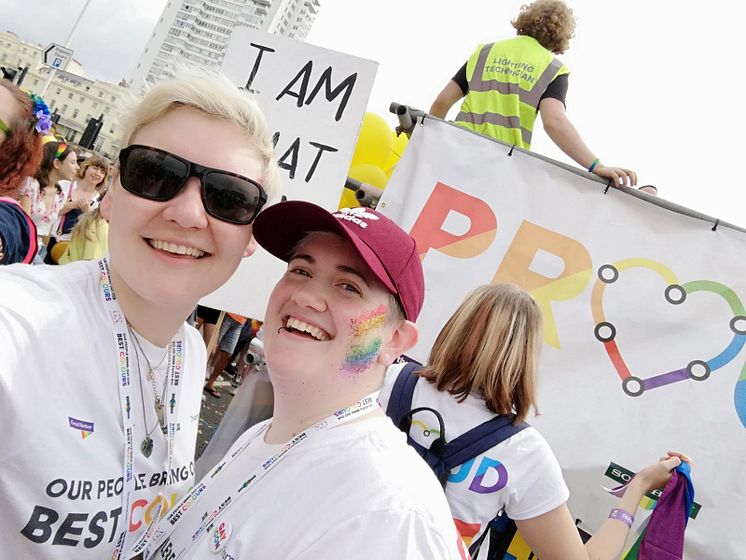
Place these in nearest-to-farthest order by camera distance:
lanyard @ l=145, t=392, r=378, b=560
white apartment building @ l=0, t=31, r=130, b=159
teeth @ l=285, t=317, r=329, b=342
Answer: lanyard @ l=145, t=392, r=378, b=560 → teeth @ l=285, t=317, r=329, b=342 → white apartment building @ l=0, t=31, r=130, b=159

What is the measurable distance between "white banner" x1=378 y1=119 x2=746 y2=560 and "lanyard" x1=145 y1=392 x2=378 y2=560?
180cm

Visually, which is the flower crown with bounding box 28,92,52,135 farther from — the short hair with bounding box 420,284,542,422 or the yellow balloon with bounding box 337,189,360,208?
the yellow balloon with bounding box 337,189,360,208

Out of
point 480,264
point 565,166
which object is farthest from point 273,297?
point 565,166

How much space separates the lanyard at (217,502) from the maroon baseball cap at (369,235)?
262 millimetres

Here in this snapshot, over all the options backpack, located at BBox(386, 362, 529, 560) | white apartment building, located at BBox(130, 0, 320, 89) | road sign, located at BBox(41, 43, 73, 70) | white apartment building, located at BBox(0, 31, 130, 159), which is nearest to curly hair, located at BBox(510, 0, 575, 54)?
backpack, located at BBox(386, 362, 529, 560)

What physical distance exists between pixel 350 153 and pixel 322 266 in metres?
1.53

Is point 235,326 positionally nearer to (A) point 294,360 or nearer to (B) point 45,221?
(B) point 45,221

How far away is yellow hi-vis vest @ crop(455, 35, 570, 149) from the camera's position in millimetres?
2910

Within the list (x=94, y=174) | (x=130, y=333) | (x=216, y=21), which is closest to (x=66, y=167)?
(x=94, y=174)

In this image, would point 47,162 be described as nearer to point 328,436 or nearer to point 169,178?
point 169,178

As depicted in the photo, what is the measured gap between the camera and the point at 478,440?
1829 millimetres

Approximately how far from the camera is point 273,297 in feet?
4.12

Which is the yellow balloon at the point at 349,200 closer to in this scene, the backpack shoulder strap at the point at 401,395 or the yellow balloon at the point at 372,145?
the yellow balloon at the point at 372,145

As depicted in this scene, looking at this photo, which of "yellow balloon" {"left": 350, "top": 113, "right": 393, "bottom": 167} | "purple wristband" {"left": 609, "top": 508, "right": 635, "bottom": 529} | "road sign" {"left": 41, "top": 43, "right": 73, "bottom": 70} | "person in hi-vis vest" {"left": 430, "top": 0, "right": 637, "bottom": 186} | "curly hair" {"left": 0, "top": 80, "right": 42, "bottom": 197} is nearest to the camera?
"curly hair" {"left": 0, "top": 80, "right": 42, "bottom": 197}
